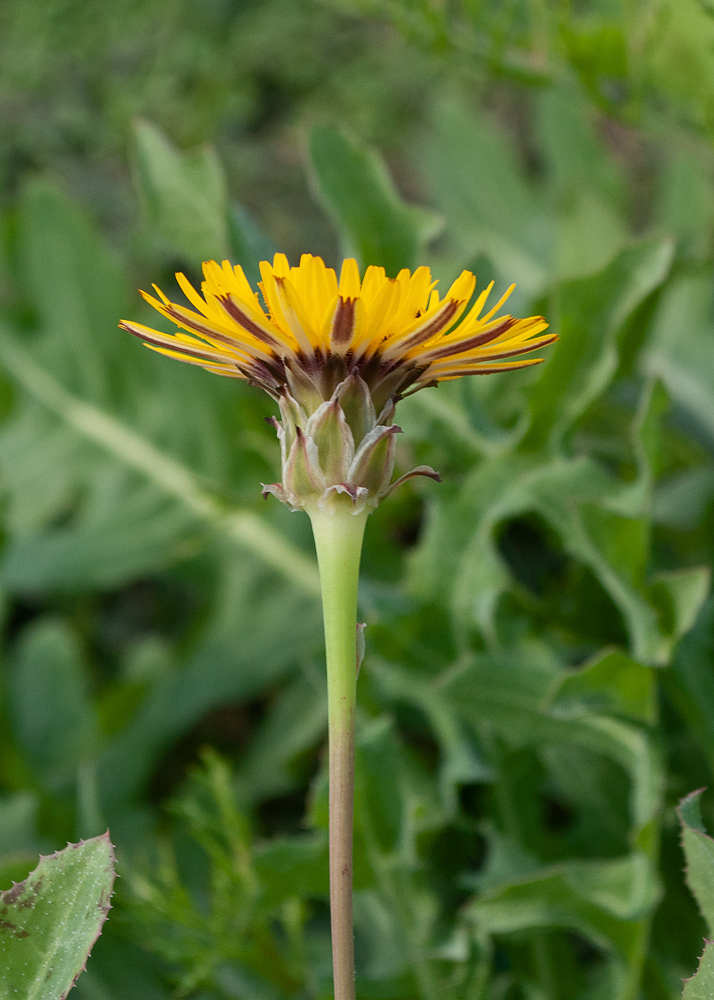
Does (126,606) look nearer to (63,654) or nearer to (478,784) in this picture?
(63,654)

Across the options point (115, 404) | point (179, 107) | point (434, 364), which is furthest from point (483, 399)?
point (179, 107)

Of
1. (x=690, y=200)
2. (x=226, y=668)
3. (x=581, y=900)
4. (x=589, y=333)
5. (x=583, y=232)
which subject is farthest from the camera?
(x=690, y=200)

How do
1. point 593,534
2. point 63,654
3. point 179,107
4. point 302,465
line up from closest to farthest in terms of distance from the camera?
1. point 302,465
2. point 593,534
3. point 63,654
4. point 179,107

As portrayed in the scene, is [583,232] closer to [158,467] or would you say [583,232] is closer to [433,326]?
[158,467]

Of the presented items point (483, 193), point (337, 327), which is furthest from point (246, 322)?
point (483, 193)

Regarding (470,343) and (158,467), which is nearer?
(470,343)
